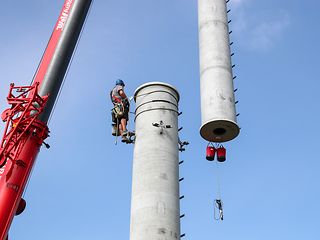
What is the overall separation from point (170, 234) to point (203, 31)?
25.3 ft

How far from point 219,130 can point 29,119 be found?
5715 millimetres

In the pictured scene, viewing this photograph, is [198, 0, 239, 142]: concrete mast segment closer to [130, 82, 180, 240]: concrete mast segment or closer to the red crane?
[130, 82, 180, 240]: concrete mast segment

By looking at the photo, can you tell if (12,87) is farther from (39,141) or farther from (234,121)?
(234,121)

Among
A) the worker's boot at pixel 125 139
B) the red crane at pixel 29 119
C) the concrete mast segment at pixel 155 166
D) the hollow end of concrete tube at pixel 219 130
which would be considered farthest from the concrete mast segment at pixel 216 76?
the red crane at pixel 29 119

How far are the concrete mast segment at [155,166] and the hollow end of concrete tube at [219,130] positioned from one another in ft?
3.14

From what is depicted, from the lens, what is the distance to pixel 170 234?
11.6 m

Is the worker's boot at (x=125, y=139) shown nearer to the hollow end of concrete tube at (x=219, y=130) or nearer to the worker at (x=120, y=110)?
the worker at (x=120, y=110)

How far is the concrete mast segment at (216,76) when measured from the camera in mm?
13609

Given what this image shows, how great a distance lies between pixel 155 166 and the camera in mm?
12375

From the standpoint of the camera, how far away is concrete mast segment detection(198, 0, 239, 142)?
13609 mm

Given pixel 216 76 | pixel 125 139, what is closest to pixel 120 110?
pixel 125 139

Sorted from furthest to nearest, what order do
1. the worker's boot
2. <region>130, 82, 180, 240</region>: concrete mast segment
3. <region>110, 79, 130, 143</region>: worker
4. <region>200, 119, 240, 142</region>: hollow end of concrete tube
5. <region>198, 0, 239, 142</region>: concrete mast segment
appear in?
<region>110, 79, 130, 143</region>: worker → the worker's boot → <region>198, 0, 239, 142</region>: concrete mast segment → <region>200, 119, 240, 142</region>: hollow end of concrete tube → <region>130, 82, 180, 240</region>: concrete mast segment

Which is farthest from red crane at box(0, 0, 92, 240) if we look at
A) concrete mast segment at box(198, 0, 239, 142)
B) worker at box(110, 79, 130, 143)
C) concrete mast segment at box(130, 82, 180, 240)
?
concrete mast segment at box(198, 0, 239, 142)

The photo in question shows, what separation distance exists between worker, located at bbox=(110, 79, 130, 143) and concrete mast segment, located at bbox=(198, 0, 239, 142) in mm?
2537
